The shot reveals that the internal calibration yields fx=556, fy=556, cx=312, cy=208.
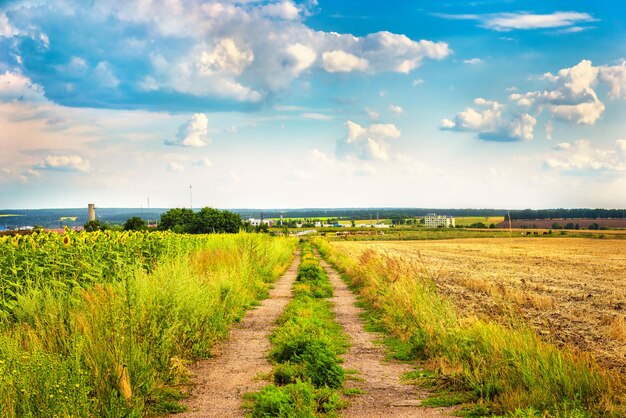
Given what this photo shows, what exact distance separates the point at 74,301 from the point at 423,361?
20.3 ft

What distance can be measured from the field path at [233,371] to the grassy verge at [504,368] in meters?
2.89

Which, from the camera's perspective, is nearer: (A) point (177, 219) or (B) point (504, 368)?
(B) point (504, 368)

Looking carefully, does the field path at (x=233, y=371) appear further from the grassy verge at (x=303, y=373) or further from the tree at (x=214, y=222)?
the tree at (x=214, y=222)

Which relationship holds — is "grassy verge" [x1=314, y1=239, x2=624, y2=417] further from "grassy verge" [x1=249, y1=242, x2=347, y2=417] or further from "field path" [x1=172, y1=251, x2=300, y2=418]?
"field path" [x1=172, y1=251, x2=300, y2=418]

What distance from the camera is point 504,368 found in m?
8.29

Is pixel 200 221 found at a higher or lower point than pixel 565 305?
higher

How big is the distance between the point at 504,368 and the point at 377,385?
1.93m

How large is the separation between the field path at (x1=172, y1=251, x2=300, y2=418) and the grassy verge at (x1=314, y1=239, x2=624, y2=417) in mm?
2889

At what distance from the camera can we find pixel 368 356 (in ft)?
35.3

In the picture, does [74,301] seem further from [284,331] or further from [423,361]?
[423,361]

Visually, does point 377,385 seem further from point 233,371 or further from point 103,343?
point 103,343

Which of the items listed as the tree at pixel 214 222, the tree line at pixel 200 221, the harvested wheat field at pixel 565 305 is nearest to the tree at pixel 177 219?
the tree line at pixel 200 221

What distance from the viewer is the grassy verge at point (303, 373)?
6.86 m

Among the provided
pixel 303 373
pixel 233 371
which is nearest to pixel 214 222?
pixel 233 371
